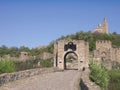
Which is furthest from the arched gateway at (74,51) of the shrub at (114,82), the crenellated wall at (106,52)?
the crenellated wall at (106,52)

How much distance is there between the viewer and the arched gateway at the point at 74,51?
143ft

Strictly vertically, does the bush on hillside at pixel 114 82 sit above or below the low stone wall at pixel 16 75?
below

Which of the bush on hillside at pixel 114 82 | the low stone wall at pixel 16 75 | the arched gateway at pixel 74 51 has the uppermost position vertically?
the arched gateway at pixel 74 51

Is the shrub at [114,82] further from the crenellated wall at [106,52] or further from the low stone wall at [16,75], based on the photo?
the crenellated wall at [106,52]

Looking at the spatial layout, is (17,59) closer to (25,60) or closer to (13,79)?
(25,60)

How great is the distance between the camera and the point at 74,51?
44094mm

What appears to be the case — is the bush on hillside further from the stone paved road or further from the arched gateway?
the stone paved road

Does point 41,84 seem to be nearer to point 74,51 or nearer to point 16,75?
point 16,75

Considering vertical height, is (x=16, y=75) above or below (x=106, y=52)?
below

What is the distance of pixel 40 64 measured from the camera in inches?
2372

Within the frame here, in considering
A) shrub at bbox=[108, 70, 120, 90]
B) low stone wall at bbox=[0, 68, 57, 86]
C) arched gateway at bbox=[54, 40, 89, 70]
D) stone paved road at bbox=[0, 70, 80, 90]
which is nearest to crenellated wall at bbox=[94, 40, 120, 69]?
arched gateway at bbox=[54, 40, 89, 70]

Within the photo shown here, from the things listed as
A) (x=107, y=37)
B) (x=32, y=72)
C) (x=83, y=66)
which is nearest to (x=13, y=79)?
(x=32, y=72)

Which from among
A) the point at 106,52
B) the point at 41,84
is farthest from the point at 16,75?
the point at 106,52

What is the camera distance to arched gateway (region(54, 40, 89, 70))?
43622 millimetres
